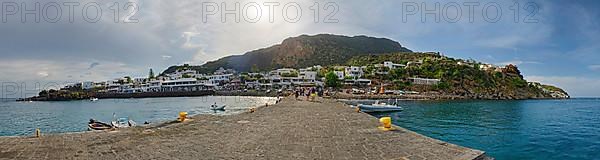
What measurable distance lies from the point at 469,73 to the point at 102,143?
112 m

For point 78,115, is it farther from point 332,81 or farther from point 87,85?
point 87,85

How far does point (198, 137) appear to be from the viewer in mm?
9508

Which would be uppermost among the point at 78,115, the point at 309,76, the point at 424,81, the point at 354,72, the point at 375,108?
the point at 354,72

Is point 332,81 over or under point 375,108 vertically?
over

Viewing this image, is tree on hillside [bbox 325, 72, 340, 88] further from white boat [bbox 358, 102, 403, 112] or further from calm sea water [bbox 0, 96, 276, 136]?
white boat [bbox 358, 102, 403, 112]

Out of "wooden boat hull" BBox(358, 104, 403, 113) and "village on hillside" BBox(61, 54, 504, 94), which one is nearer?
"wooden boat hull" BBox(358, 104, 403, 113)

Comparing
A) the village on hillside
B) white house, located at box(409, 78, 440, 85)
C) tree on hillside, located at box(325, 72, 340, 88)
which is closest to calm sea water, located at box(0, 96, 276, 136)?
tree on hillside, located at box(325, 72, 340, 88)

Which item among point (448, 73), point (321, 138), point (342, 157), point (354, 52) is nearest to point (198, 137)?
point (321, 138)

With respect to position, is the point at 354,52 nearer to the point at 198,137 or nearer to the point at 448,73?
the point at 448,73

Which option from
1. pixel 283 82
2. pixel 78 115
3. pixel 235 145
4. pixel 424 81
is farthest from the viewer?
pixel 283 82

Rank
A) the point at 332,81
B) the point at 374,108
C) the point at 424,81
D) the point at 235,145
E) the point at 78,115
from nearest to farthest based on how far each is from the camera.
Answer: the point at 235,145
the point at 374,108
the point at 78,115
the point at 332,81
the point at 424,81

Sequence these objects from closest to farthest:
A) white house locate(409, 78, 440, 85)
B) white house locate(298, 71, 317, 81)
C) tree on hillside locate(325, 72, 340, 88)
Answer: tree on hillside locate(325, 72, 340, 88) → white house locate(409, 78, 440, 85) → white house locate(298, 71, 317, 81)

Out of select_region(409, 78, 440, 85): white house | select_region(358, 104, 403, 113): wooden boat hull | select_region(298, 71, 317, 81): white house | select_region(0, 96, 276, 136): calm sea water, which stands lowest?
select_region(0, 96, 276, 136): calm sea water

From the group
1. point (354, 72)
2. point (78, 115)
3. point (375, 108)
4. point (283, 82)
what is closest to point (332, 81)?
point (354, 72)
